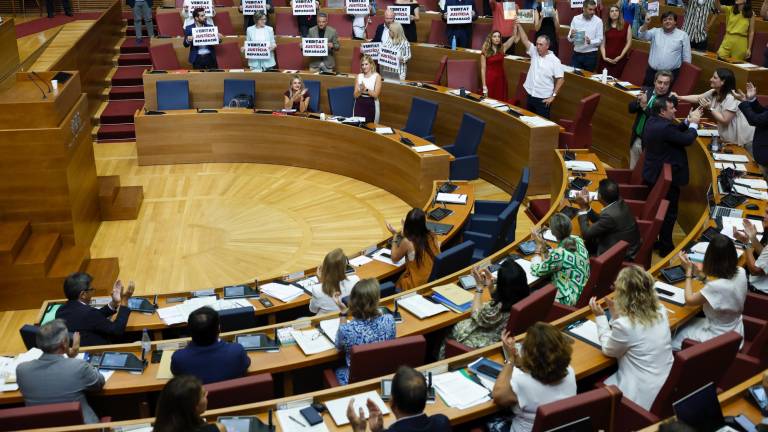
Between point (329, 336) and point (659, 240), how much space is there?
442 cm

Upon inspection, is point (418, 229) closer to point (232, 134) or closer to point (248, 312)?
point (248, 312)

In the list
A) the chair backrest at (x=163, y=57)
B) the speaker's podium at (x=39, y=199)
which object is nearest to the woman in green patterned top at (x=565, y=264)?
the speaker's podium at (x=39, y=199)

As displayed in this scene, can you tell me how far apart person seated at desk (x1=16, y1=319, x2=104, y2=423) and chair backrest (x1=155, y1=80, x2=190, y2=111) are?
26.9 feet

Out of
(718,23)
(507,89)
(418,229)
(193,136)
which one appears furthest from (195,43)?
(718,23)

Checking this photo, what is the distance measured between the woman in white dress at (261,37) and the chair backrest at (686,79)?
616cm

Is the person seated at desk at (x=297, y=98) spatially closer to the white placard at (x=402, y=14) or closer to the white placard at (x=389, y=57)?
the white placard at (x=389, y=57)

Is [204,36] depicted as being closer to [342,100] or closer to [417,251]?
[342,100]

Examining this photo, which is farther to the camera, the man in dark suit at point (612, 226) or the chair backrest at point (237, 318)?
the man in dark suit at point (612, 226)

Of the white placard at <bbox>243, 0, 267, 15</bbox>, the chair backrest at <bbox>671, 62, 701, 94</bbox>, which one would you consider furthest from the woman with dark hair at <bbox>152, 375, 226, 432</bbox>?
the white placard at <bbox>243, 0, 267, 15</bbox>

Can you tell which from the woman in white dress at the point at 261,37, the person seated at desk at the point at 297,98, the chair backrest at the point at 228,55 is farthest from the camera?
the chair backrest at the point at 228,55

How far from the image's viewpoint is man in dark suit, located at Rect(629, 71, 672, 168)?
8.60 meters

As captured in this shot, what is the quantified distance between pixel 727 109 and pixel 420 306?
4558 millimetres

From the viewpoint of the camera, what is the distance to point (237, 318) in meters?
6.23

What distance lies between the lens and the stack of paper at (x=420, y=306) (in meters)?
6.05
